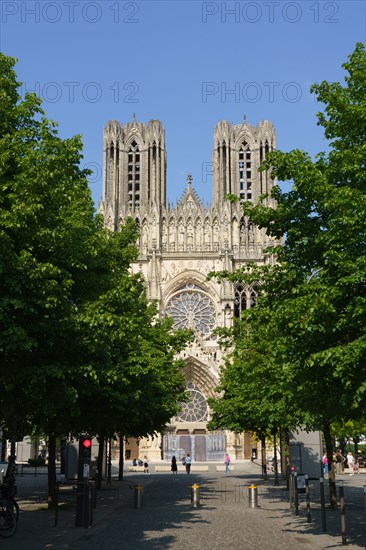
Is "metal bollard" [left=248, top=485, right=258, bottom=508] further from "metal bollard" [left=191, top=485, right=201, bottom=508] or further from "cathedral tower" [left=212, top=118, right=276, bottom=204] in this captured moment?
"cathedral tower" [left=212, top=118, right=276, bottom=204]

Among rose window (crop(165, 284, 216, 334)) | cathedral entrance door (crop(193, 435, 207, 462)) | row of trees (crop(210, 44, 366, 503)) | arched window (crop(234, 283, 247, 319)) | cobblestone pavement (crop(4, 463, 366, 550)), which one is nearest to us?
row of trees (crop(210, 44, 366, 503))

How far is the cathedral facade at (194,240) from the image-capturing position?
57.8m

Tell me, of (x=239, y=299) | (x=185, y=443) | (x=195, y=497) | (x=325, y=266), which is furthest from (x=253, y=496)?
(x=239, y=299)

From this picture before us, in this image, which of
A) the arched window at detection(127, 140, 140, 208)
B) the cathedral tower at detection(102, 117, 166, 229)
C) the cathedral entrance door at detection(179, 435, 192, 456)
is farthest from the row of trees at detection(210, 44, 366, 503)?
the arched window at detection(127, 140, 140, 208)

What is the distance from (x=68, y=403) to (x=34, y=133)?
5.82 m

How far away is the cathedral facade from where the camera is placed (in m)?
57.8

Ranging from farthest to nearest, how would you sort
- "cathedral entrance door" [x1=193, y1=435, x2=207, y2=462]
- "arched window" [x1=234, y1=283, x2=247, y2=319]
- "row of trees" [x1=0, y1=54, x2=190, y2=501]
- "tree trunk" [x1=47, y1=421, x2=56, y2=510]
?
"arched window" [x1=234, y1=283, x2=247, y2=319] → "cathedral entrance door" [x1=193, y1=435, x2=207, y2=462] → "tree trunk" [x1=47, y1=421, x2=56, y2=510] → "row of trees" [x1=0, y1=54, x2=190, y2=501]

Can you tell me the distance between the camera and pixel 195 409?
58.2 metres

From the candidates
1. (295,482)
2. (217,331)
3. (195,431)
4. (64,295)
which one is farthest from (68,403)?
(195,431)

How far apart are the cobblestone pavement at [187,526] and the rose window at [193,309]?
36.9 m

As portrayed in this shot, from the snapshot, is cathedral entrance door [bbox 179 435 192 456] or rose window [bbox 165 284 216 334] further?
rose window [bbox 165 284 216 334]

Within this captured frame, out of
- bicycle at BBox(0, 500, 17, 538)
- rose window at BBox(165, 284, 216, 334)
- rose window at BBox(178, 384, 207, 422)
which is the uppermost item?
rose window at BBox(165, 284, 216, 334)

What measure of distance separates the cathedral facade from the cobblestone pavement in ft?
112

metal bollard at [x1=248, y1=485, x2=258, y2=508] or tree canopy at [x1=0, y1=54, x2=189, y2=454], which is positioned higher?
tree canopy at [x1=0, y1=54, x2=189, y2=454]
